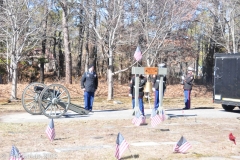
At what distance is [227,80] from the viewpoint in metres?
16.3

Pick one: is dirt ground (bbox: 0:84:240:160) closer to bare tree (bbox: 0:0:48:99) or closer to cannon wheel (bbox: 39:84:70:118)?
cannon wheel (bbox: 39:84:70:118)

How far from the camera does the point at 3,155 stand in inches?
294

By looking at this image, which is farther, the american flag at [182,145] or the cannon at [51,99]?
the cannon at [51,99]

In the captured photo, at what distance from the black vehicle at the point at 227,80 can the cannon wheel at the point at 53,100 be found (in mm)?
6265

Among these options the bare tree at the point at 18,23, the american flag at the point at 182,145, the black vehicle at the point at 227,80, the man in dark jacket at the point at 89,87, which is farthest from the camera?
the bare tree at the point at 18,23

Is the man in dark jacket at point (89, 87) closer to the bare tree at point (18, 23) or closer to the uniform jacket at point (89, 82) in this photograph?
the uniform jacket at point (89, 82)

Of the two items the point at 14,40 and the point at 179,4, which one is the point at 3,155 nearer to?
the point at 14,40

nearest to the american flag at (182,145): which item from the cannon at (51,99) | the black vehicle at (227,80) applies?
the cannon at (51,99)

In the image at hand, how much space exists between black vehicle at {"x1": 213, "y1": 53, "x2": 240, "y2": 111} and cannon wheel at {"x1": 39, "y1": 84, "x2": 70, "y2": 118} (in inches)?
247

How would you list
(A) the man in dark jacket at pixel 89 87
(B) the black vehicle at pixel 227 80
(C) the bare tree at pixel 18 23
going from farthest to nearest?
1. (C) the bare tree at pixel 18 23
2. (B) the black vehicle at pixel 227 80
3. (A) the man in dark jacket at pixel 89 87

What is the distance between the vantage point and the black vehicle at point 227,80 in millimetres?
15852

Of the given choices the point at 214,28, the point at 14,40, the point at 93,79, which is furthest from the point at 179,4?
the point at 93,79

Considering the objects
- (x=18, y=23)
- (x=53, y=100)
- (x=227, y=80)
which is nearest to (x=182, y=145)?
(x=53, y=100)

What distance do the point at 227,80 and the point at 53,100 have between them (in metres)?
6.85
